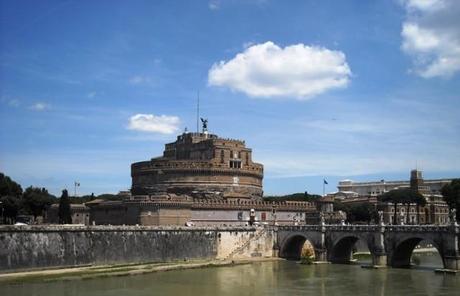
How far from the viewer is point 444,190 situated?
95750 mm

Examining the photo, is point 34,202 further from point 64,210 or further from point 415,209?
point 415,209

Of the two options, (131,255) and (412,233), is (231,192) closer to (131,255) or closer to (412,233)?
(131,255)

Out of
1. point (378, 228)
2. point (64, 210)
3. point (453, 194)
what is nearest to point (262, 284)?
point (378, 228)

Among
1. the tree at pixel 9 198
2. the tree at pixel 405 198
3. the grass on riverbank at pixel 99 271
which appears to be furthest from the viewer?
the tree at pixel 405 198

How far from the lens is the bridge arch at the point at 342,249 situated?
65.4 m

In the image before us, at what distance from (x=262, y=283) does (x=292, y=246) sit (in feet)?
83.0

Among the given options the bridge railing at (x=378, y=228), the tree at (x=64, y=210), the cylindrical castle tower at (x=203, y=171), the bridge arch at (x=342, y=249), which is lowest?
the bridge arch at (x=342, y=249)

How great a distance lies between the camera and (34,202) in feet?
296

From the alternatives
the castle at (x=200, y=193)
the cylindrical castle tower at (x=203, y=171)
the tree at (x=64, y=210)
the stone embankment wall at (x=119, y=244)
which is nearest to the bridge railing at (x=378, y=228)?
the stone embankment wall at (x=119, y=244)

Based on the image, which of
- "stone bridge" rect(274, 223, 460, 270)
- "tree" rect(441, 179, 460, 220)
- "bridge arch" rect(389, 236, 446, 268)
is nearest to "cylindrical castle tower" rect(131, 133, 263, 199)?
"stone bridge" rect(274, 223, 460, 270)

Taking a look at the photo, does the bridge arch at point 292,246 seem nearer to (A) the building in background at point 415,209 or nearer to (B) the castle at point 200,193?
(B) the castle at point 200,193

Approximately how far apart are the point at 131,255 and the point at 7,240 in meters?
13.2

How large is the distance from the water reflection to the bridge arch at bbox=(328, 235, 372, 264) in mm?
7224

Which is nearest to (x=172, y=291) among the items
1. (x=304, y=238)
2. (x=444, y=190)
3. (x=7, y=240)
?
(x=7, y=240)
